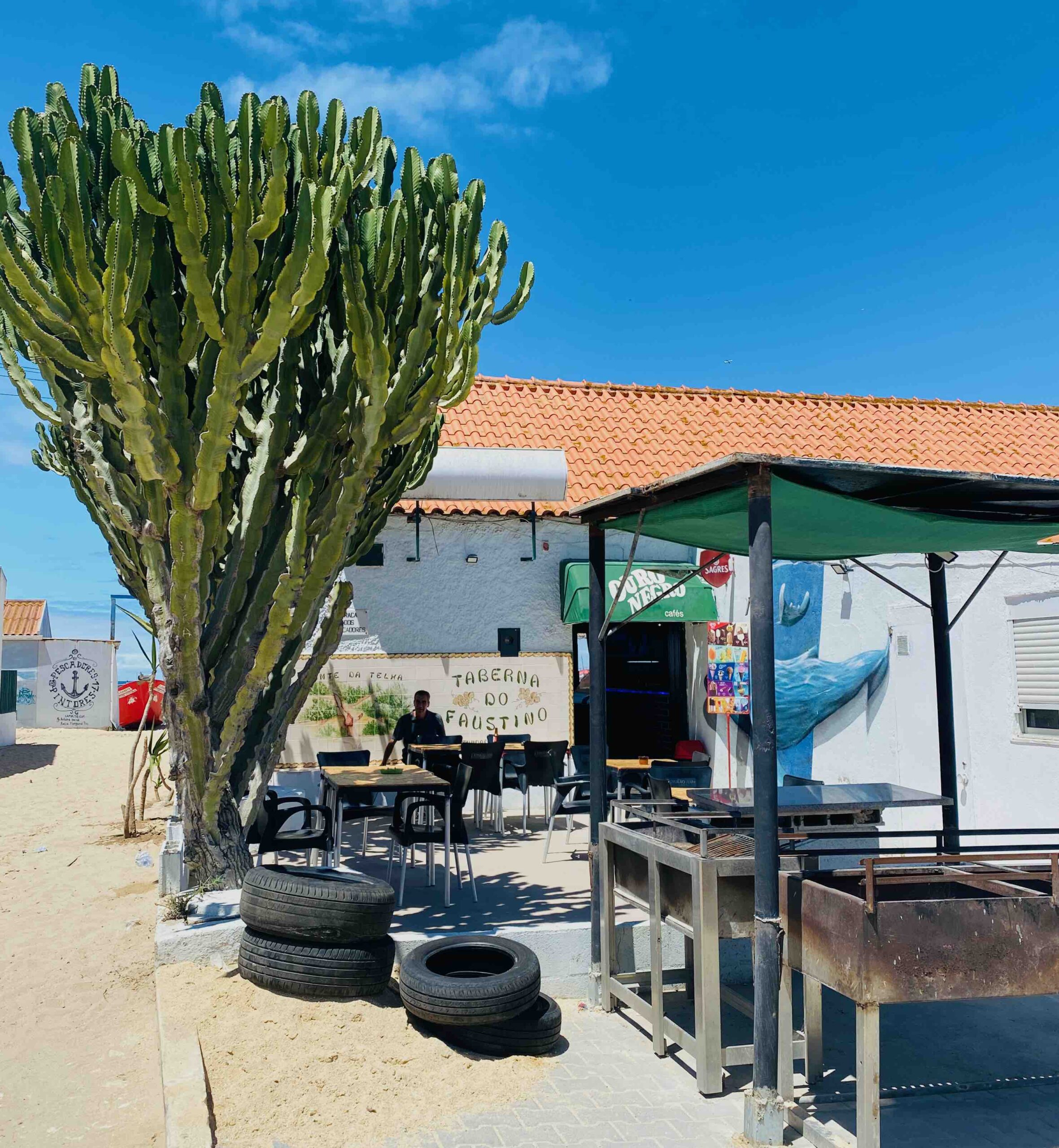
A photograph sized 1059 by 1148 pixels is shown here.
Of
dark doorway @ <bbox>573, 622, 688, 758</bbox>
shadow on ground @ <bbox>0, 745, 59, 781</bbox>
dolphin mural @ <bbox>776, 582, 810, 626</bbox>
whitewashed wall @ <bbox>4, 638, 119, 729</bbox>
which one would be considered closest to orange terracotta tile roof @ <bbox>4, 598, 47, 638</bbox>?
whitewashed wall @ <bbox>4, 638, 119, 729</bbox>

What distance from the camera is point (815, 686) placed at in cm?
1076

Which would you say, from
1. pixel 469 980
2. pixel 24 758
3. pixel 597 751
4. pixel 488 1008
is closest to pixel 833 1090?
pixel 488 1008

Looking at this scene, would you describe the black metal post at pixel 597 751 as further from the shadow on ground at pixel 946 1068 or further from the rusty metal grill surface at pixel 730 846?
the rusty metal grill surface at pixel 730 846

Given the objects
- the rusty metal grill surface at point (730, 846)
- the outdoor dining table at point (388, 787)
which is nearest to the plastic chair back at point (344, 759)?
the outdoor dining table at point (388, 787)

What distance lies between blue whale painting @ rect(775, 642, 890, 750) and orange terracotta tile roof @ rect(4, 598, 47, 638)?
3177 centimetres

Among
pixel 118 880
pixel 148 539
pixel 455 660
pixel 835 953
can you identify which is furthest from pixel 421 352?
pixel 455 660

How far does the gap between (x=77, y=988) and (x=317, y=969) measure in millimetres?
1829

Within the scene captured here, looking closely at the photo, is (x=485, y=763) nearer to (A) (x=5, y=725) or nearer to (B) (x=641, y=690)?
(B) (x=641, y=690)

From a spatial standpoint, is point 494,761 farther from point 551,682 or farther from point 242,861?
point 551,682

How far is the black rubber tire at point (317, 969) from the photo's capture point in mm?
5590

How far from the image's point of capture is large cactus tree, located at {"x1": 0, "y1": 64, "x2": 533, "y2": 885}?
5.43 meters

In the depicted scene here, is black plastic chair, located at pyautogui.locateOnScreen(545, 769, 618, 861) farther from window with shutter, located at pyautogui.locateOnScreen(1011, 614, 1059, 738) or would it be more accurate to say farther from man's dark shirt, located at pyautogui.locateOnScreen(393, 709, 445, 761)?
window with shutter, located at pyautogui.locateOnScreen(1011, 614, 1059, 738)

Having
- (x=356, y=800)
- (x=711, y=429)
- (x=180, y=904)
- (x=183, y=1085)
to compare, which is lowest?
(x=183, y=1085)

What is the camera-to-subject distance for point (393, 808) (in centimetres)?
803
